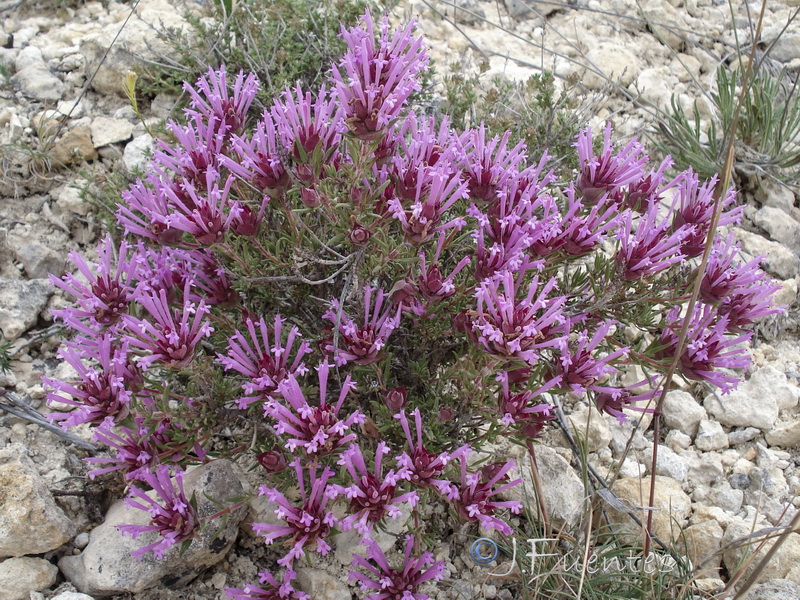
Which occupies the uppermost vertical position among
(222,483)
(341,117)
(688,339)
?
(341,117)

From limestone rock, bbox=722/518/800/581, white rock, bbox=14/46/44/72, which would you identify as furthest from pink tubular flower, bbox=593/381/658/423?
white rock, bbox=14/46/44/72

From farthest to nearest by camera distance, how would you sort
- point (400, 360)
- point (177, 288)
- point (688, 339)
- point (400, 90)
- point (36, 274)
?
point (36, 274) < point (400, 360) < point (177, 288) < point (688, 339) < point (400, 90)

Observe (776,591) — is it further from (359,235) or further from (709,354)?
(359,235)

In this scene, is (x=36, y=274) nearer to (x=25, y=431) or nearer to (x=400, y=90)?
(x=25, y=431)

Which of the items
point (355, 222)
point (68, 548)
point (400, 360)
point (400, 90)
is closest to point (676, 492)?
point (400, 360)

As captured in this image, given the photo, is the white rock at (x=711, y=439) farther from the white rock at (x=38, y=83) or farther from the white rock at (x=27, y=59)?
the white rock at (x=27, y=59)

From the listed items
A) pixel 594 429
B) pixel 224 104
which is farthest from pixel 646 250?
pixel 224 104

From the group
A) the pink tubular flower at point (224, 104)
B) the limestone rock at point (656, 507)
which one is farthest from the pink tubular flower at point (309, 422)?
the limestone rock at point (656, 507)
